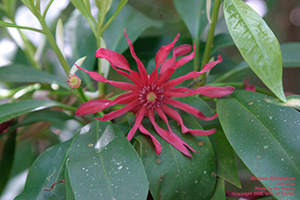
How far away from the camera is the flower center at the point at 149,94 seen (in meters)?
0.49

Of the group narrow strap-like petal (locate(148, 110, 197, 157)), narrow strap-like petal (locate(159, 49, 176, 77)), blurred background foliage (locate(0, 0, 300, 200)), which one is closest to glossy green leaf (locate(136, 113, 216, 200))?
narrow strap-like petal (locate(148, 110, 197, 157))

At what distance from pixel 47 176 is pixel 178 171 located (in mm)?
226

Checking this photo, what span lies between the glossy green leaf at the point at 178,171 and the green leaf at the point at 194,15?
13.6 inches

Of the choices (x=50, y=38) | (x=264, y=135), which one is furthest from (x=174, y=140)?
(x=50, y=38)

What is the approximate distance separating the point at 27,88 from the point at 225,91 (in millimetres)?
463

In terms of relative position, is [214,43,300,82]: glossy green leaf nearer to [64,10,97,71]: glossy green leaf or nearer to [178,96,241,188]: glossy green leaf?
[178,96,241,188]: glossy green leaf

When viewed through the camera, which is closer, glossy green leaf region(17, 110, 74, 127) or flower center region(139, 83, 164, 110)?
flower center region(139, 83, 164, 110)

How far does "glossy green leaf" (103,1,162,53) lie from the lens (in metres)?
0.73

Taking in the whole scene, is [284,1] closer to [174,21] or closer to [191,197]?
[174,21]

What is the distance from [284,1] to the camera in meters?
1.35

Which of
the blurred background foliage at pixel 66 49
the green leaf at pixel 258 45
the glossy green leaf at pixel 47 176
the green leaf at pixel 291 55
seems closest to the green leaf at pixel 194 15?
the blurred background foliage at pixel 66 49

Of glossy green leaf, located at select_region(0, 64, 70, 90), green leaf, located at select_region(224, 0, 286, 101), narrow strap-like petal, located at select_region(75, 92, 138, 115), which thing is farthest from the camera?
glossy green leaf, located at select_region(0, 64, 70, 90)

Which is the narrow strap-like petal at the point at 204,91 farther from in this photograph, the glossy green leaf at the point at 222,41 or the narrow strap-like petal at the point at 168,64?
the glossy green leaf at the point at 222,41

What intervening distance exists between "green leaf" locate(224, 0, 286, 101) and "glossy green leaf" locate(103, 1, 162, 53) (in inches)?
13.2
